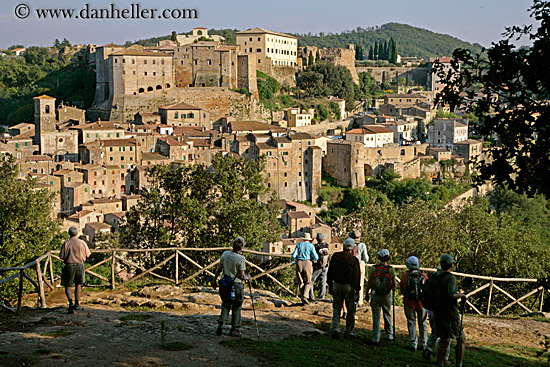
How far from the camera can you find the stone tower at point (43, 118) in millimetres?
52000

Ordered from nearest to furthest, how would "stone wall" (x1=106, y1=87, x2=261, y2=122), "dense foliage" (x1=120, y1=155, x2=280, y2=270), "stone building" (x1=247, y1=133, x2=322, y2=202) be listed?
"dense foliage" (x1=120, y1=155, x2=280, y2=270) < "stone building" (x1=247, y1=133, x2=322, y2=202) < "stone wall" (x1=106, y1=87, x2=261, y2=122)

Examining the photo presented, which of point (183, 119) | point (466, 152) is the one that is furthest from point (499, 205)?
point (183, 119)

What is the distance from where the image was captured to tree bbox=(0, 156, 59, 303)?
14.2 metres

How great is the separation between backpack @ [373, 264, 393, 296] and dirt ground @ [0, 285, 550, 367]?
1.10 m

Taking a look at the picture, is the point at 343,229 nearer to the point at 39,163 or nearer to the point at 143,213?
the point at 143,213

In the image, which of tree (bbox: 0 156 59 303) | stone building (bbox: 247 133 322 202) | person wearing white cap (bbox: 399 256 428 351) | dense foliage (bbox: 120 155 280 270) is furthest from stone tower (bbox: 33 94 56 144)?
person wearing white cap (bbox: 399 256 428 351)

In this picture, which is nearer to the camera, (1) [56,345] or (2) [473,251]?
(1) [56,345]

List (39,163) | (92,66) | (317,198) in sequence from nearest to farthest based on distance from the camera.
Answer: (39,163)
(317,198)
(92,66)

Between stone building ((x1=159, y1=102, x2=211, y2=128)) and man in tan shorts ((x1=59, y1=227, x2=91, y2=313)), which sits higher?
stone building ((x1=159, y1=102, x2=211, y2=128))

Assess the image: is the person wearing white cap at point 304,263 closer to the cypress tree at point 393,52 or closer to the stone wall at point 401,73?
the stone wall at point 401,73

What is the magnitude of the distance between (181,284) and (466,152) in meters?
57.0

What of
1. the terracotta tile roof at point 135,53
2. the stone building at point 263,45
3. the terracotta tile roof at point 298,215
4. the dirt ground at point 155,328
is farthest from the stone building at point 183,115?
the dirt ground at point 155,328

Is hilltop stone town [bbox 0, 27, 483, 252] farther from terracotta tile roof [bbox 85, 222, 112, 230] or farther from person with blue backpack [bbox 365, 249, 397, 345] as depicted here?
person with blue backpack [bbox 365, 249, 397, 345]

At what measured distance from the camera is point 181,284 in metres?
11.7
